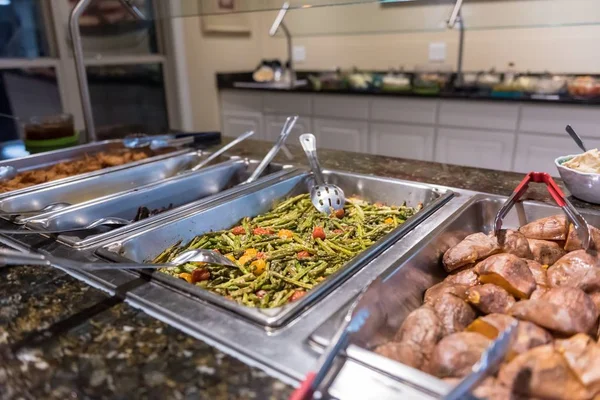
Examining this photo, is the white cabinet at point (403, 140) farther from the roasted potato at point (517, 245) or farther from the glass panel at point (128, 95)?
the roasted potato at point (517, 245)

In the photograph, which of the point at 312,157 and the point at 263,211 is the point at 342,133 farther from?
the point at 263,211

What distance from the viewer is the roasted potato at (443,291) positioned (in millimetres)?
815

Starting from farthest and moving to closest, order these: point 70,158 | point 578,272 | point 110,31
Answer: point 110,31
point 70,158
point 578,272

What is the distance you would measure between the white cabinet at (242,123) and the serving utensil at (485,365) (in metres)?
3.38

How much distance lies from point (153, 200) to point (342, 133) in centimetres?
229

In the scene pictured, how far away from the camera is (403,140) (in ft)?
10.5

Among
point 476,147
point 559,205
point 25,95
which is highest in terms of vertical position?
point 25,95

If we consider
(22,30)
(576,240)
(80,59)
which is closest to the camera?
(576,240)

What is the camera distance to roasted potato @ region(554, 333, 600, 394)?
21.8 inches

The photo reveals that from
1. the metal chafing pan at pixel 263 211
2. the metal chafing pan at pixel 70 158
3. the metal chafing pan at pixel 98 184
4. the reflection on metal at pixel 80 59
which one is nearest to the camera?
the metal chafing pan at pixel 263 211

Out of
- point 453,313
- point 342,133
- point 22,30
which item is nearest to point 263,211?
point 453,313

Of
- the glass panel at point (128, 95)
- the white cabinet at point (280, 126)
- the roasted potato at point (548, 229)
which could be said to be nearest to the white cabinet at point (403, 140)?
the white cabinet at point (280, 126)

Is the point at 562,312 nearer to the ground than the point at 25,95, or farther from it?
nearer to the ground

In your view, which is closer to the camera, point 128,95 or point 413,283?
point 413,283
